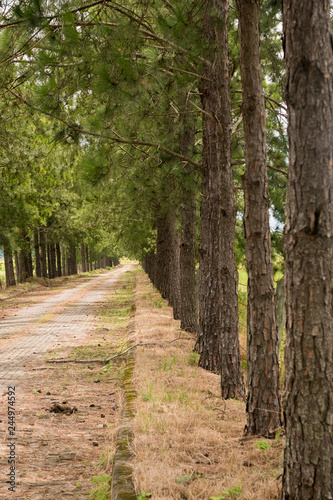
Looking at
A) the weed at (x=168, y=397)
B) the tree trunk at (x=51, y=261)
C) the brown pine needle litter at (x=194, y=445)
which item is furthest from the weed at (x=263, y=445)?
the tree trunk at (x=51, y=261)

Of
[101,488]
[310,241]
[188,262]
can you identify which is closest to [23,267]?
[188,262]

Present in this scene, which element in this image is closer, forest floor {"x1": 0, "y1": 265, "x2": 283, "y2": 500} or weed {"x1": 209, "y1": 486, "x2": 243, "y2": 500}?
weed {"x1": 209, "y1": 486, "x2": 243, "y2": 500}

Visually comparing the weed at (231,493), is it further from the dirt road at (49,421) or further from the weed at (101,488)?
the dirt road at (49,421)

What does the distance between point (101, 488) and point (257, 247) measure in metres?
2.68

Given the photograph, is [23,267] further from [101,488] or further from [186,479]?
[186,479]

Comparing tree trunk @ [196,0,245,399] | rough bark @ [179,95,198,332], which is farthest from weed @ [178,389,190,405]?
rough bark @ [179,95,198,332]

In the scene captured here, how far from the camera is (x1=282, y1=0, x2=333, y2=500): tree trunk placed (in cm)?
294

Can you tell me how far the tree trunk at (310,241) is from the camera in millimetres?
2938

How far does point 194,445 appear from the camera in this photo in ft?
14.9

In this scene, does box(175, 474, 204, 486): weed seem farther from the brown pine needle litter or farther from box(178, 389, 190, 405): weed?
box(178, 389, 190, 405): weed

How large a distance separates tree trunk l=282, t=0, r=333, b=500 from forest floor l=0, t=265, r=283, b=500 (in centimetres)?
67

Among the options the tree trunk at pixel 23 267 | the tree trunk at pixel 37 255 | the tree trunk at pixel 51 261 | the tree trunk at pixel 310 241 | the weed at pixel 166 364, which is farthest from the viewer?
the tree trunk at pixel 51 261

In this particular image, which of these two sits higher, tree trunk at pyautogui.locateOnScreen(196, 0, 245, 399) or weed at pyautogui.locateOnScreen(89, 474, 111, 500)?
tree trunk at pyautogui.locateOnScreen(196, 0, 245, 399)

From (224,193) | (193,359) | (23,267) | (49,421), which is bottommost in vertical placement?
(49,421)
